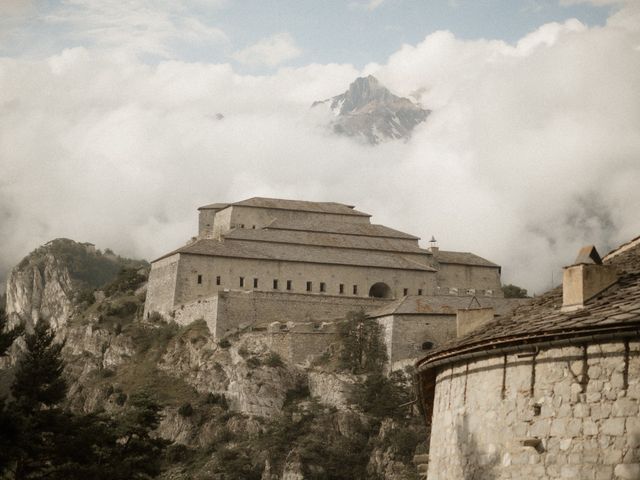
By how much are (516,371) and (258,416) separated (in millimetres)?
64979

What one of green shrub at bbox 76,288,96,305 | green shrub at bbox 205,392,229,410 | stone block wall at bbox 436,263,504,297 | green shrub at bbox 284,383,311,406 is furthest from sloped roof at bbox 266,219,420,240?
green shrub at bbox 205,392,229,410

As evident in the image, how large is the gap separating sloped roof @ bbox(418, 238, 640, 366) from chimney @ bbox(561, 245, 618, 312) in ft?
0.23

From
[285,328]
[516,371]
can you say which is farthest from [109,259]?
[516,371]

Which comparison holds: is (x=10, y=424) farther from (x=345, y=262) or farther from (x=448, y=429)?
(x=345, y=262)

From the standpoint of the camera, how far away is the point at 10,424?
68.3 feet

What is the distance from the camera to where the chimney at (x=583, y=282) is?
11.1m

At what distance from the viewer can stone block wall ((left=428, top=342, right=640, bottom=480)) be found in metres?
9.31

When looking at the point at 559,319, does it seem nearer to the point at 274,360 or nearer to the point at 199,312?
the point at 274,360

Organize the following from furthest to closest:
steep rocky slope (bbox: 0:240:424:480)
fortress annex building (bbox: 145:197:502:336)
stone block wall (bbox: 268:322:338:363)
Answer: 1. fortress annex building (bbox: 145:197:502:336)
2. stone block wall (bbox: 268:322:338:363)
3. steep rocky slope (bbox: 0:240:424:480)

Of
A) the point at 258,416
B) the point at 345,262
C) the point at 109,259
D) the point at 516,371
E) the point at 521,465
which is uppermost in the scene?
the point at 109,259

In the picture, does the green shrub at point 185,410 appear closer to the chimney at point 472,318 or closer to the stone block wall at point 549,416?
the chimney at point 472,318

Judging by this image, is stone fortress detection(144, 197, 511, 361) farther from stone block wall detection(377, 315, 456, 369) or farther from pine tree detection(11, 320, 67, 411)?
pine tree detection(11, 320, 67, 411)

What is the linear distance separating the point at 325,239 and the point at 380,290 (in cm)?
744

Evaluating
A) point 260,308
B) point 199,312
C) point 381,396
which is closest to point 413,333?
point 381,396
